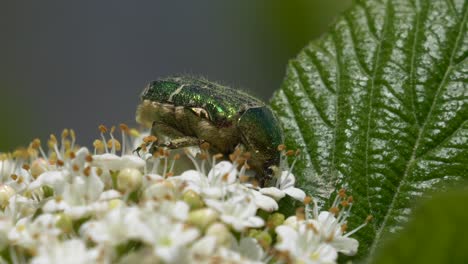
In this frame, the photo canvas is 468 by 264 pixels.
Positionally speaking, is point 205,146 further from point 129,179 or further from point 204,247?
point 204,247

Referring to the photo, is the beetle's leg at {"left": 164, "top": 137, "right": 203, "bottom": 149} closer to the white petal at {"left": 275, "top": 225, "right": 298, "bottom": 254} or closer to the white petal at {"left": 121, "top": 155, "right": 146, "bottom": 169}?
the white petal at {"left": 121, "top": 155, "right": 146, "bottom": 169}

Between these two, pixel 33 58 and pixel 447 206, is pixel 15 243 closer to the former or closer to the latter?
pixel 447 206

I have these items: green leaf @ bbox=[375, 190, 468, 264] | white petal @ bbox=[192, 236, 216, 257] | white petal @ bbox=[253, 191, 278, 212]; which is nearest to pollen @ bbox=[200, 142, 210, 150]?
white petal @ bbox=[253, 191, 278, 212]

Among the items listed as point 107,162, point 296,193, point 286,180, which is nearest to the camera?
point 107,162

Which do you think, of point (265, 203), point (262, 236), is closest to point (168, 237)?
point (262, 236)

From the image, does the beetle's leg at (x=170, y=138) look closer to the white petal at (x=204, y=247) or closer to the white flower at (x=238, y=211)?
the white flower at (x=238, y=211)

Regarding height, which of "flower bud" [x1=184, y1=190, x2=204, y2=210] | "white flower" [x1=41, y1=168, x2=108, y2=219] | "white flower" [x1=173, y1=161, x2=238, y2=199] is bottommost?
"white flower" [x1=41, y1=168, x2=108, y2=219]

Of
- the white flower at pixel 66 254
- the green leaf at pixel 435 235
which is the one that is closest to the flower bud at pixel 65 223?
the white flower at pixel 66 254
